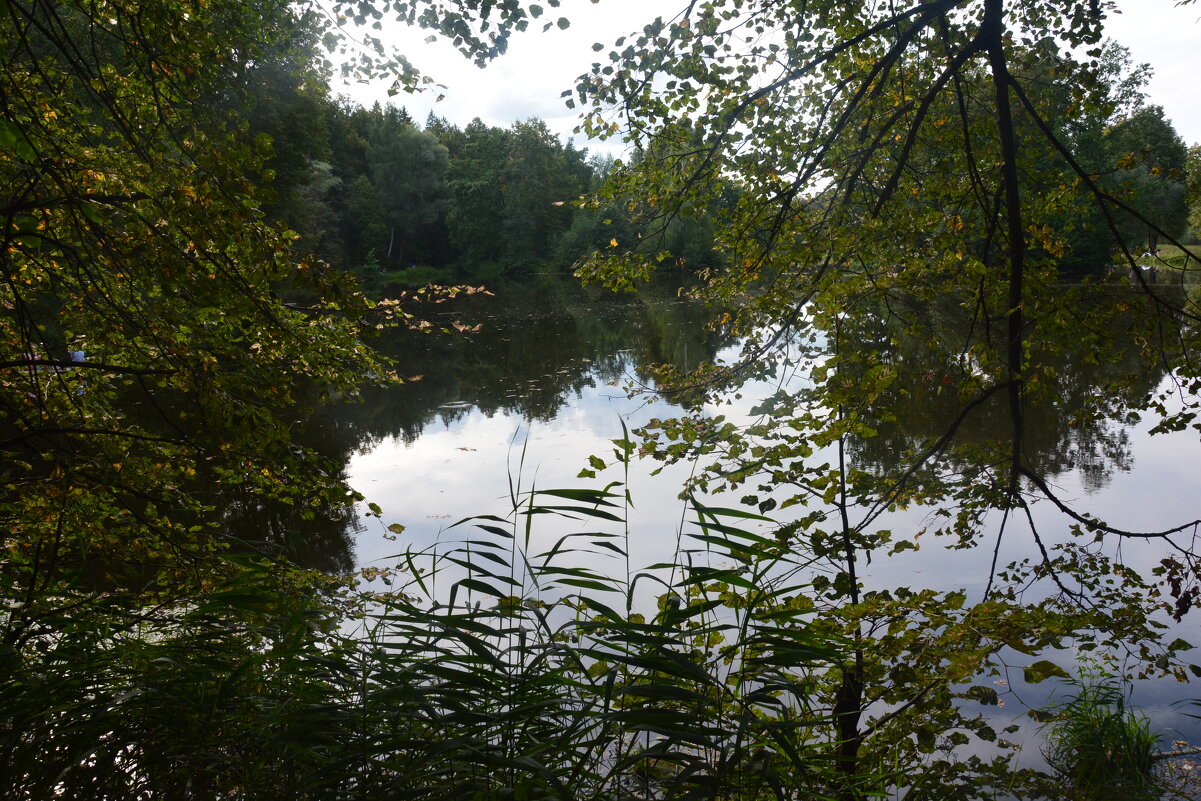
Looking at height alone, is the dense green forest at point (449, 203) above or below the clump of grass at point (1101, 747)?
above

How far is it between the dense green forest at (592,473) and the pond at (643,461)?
1.27 ft

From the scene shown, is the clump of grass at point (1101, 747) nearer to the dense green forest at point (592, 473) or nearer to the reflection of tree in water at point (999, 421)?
the dense green forest at point (592, 473)

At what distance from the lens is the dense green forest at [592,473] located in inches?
95.2

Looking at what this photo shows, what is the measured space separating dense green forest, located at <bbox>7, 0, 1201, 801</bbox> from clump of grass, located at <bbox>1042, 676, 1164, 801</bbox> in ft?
0.06

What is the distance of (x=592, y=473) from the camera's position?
314 cm

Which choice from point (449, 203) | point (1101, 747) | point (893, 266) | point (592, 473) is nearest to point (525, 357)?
point (893, 266)

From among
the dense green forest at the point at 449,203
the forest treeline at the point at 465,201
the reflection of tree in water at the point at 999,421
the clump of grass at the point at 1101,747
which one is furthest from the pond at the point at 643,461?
the dense green forest at the point at 449,203

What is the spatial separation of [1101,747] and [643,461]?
5.85 m

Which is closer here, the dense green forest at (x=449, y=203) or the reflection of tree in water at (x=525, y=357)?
the reflection of tree in water at (x=525, y=357)

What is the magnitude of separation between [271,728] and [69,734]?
566 mm

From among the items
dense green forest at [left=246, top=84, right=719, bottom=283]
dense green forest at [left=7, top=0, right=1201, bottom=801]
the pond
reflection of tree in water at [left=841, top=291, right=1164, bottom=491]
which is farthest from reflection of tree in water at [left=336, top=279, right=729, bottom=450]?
dense green forest at [left=246, top=84, right=719, bottom=283]

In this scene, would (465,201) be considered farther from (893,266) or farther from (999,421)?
(893,266)

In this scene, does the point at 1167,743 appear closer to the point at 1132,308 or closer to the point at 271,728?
the point at 1132,308

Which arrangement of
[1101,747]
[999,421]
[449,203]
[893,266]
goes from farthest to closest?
[449,203], [999,421], [893,266], [1101,747]
